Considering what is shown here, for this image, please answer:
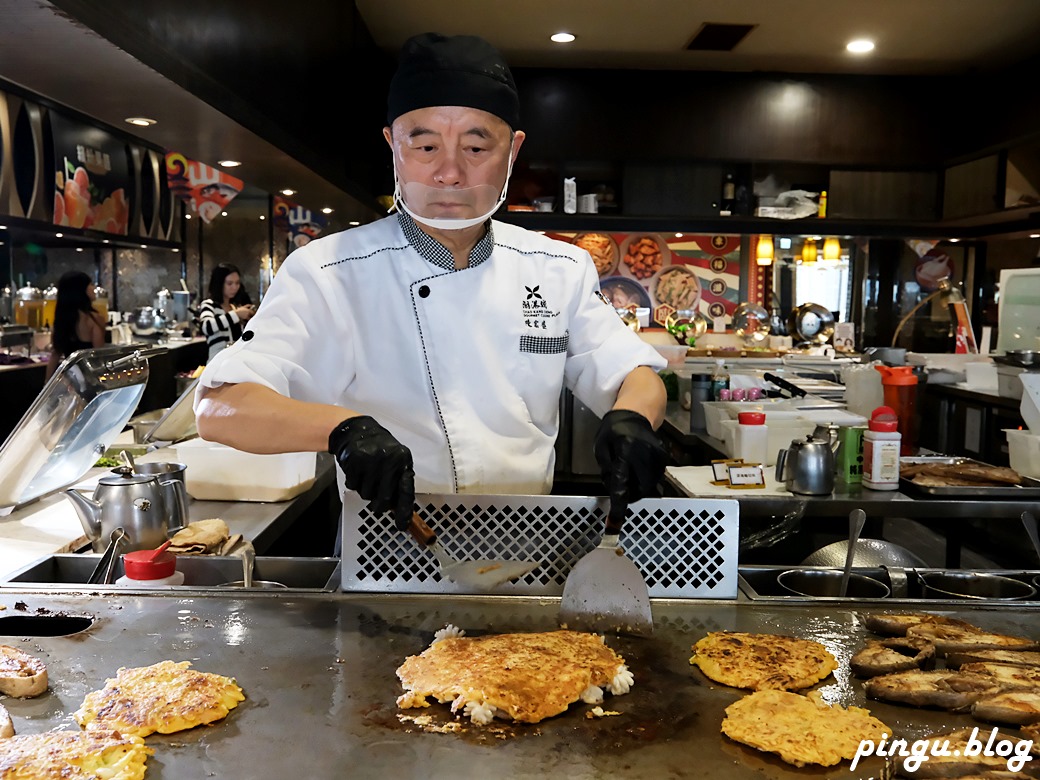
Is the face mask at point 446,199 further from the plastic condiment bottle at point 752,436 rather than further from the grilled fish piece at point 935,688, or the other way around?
the plastic condiment bottle at point 752,436

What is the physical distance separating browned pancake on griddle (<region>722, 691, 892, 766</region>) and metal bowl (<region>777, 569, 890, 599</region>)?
24.3 inches

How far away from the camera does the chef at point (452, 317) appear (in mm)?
1703

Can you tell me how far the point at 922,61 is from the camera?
6531 mm

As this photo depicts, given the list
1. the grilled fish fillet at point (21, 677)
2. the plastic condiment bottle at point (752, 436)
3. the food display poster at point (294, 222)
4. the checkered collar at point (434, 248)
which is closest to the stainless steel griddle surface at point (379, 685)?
the grilled fish fillet at point (21, 677)

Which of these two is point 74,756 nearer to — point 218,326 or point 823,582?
point 823,582

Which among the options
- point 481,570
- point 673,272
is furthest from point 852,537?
point 673,272

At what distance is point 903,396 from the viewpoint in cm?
354

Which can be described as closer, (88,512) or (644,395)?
(644,395)

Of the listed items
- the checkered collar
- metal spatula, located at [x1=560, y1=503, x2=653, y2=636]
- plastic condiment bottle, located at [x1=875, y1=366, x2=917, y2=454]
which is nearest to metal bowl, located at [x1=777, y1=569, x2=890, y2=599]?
metal spatula, located at [x1=560, y1=503, x2=653, y2=636]

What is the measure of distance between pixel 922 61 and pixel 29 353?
6.74m

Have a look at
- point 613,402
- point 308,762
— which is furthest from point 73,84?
point 308,762

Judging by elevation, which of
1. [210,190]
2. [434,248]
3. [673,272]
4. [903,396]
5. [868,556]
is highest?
[210,190]

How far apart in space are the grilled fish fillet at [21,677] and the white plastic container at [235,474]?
1336mm

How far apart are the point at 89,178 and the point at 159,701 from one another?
6.79 metres
